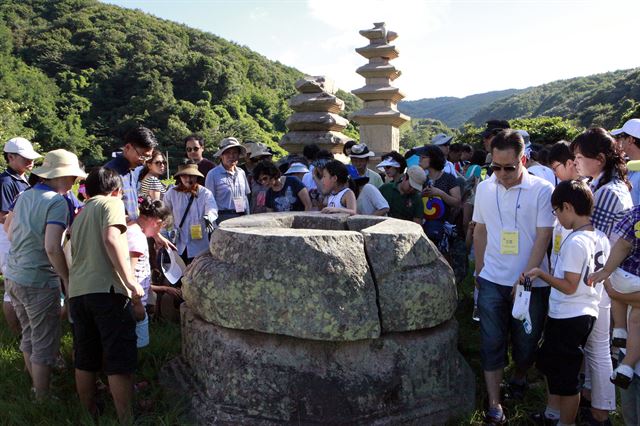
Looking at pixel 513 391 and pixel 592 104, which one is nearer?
pixel 513 391

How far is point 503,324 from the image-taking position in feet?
9.46

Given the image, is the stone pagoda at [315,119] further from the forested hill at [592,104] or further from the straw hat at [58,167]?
the forested hill at [592,104]

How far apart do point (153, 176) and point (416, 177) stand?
252 centimetres

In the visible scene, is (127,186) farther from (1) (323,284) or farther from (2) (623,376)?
(2) (623,376)

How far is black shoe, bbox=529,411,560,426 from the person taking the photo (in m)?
2.77

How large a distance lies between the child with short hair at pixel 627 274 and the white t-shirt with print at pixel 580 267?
85mm

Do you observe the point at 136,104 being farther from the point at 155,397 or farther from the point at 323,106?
the point at 155,397

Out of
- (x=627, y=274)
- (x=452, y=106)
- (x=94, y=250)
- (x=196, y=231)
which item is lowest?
(x=627, y=274)

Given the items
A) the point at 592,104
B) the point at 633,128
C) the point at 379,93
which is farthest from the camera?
the point at 592,104

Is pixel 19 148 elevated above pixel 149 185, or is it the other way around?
pixel 19 148

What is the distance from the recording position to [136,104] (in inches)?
1281

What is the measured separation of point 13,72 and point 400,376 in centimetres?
4025

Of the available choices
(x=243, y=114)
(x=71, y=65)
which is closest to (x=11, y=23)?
(x=71, y=65)

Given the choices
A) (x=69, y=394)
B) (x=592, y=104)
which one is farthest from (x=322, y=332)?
(x=592, y=104)
